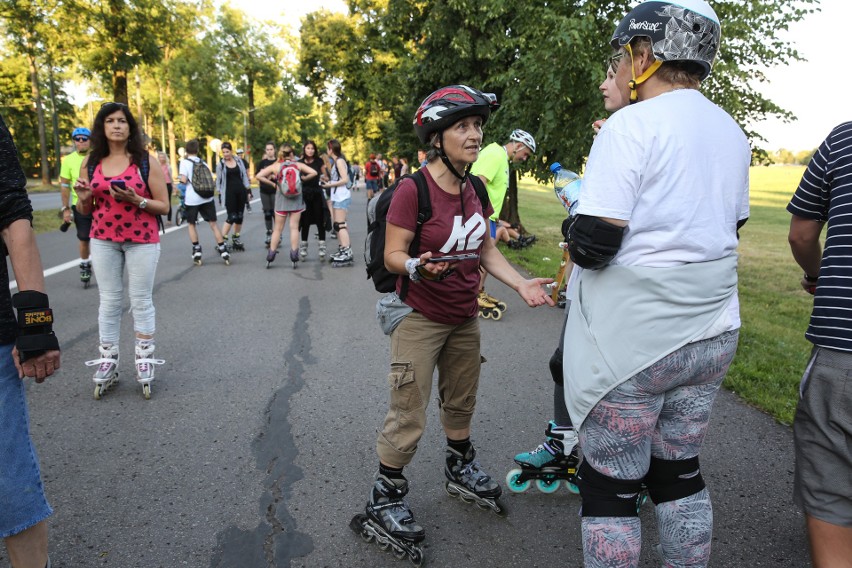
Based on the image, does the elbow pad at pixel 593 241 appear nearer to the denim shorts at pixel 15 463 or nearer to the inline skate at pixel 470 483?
the inline skate at pixel 470 483

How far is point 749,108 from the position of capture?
9336 mm

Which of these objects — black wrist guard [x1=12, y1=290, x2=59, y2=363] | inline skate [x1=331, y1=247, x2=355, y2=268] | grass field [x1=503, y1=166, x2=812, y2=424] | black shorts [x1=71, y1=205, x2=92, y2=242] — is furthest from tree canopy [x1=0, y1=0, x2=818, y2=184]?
black wrist guard [x1=12, y1=290, x2=59, y2=363]

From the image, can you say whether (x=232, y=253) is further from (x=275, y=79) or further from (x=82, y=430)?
(x=275, y=79)

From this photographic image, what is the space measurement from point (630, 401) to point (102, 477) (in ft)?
9.35

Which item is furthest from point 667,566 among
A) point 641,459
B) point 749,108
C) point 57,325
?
point 749,108

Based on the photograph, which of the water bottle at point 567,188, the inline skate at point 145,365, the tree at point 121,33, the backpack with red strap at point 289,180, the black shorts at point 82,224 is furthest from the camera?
the tree at point 121,33

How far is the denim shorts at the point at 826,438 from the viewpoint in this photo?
2.00 meters

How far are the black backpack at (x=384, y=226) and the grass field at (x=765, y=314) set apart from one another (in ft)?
9.94

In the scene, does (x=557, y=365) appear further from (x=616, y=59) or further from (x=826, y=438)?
(x=616, y=59)

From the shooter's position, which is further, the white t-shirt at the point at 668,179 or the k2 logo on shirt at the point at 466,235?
the k2 logo on shirt at the point at 466,235

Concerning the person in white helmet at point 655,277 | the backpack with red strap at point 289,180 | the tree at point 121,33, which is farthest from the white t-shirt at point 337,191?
the tree at point 121,33

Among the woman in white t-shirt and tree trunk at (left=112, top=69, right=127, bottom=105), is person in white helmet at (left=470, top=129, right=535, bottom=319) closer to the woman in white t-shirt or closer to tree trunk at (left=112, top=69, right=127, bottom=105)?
the woman in white t-shirt

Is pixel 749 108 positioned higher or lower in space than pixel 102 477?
higher

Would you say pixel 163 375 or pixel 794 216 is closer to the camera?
pixel 794 216
